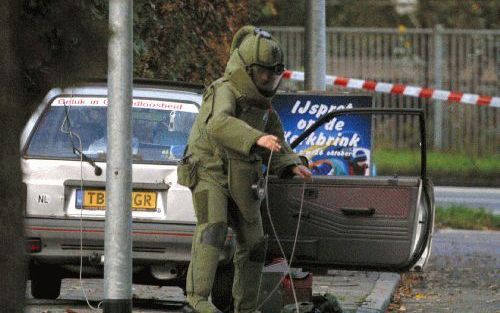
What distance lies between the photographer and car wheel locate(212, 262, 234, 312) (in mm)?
9312

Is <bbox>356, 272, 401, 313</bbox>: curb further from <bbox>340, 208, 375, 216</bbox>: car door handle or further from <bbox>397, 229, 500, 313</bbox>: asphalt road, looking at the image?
<bbox>340, 208, 375, 216</bbox>: car door handle

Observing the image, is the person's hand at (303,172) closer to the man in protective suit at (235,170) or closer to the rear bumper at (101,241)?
the man in protective suit at (235,170)

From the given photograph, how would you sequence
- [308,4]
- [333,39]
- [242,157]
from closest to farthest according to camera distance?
[242,157], [308,4], [333,39]

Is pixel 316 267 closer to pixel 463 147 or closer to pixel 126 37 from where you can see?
pixel 126 37

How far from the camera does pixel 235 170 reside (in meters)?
8.16

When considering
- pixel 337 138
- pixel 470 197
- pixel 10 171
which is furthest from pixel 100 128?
pixel 470 197

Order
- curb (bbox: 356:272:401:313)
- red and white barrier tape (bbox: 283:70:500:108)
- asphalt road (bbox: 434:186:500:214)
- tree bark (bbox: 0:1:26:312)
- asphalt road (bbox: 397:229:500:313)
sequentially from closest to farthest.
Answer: tree bark (bbox: 0:1:26:312) < curb (bbox: 356:272:401:313) < asphalt road (bbox: 397:229:500:313) < asphalt road (bbox: 434:186:500:214) < red and white barrier tape (bbox: 283:70:500:108)

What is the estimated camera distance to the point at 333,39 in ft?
79.8

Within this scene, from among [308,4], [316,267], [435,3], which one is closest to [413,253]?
[316,267]

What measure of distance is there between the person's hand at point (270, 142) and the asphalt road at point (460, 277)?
290 centimetres

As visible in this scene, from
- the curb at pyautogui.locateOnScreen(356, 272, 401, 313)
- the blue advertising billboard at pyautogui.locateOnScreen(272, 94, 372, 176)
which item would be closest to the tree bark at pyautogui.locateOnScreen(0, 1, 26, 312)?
the curb at pyautogui.locateOnScreen(356, 272, 401, 313)

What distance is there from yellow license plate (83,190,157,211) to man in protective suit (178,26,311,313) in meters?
0.99

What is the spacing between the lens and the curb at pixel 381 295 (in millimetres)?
9789

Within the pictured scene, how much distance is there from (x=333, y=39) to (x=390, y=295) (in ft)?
45.4
